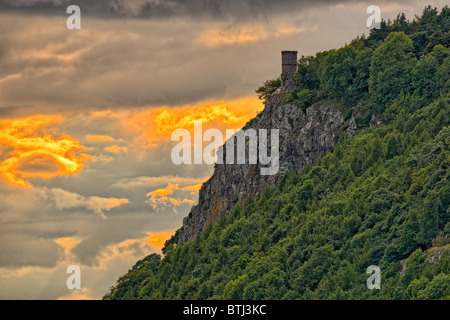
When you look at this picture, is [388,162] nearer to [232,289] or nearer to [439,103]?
[439,103]

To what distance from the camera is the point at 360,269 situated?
174125mm

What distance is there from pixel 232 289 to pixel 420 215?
37480mm

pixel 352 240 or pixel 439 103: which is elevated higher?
pixel 439 103

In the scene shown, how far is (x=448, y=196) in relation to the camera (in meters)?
168

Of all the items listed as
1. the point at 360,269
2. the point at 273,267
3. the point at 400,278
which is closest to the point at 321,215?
the point at 273,267
